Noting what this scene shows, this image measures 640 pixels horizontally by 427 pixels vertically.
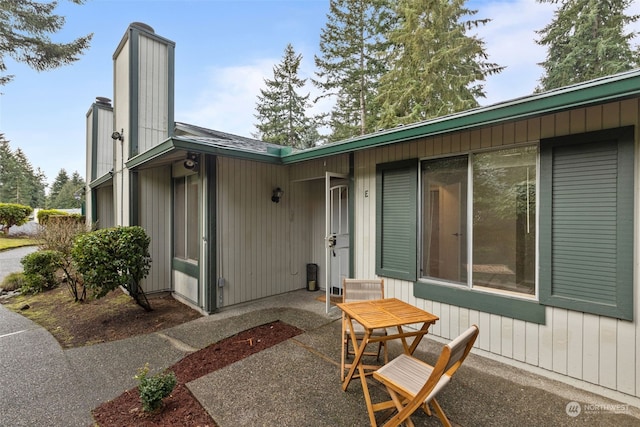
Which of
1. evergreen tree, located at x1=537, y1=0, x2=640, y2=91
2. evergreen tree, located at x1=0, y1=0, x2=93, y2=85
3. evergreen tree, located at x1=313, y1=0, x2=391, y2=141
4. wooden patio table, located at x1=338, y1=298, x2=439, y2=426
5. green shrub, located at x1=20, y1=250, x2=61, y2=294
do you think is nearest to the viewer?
wooden patio table, located at x1=338, y1=298, x2=439, y2=426

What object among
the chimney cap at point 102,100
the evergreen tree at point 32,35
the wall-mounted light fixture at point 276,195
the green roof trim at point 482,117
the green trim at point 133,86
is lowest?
the wall-mounted light fixture at point 276,195

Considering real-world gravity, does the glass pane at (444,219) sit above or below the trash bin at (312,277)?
above

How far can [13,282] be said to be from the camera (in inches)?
257

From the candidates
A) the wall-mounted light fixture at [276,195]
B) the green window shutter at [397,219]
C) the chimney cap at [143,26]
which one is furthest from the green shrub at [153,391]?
the chimney cap at [143,26]

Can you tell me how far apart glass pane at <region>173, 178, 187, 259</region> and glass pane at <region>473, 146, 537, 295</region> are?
200 inches

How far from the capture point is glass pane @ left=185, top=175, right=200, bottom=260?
503cm

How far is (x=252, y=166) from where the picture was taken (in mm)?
5066

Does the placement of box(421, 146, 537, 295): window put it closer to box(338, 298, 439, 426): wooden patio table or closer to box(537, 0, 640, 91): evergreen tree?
box(338, 298, 439, 426): wooden patio table

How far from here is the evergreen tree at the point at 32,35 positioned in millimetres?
6320

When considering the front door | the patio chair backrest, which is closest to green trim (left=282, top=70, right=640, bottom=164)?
the front door

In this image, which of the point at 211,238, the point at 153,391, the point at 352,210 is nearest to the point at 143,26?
the point at 211,238

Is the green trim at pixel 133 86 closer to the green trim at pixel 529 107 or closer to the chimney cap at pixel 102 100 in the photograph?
the green trim at pixel 529 107

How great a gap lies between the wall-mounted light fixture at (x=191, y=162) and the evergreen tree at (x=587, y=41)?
1498 cm

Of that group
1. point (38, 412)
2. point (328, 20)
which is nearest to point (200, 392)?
point (38, 412)
